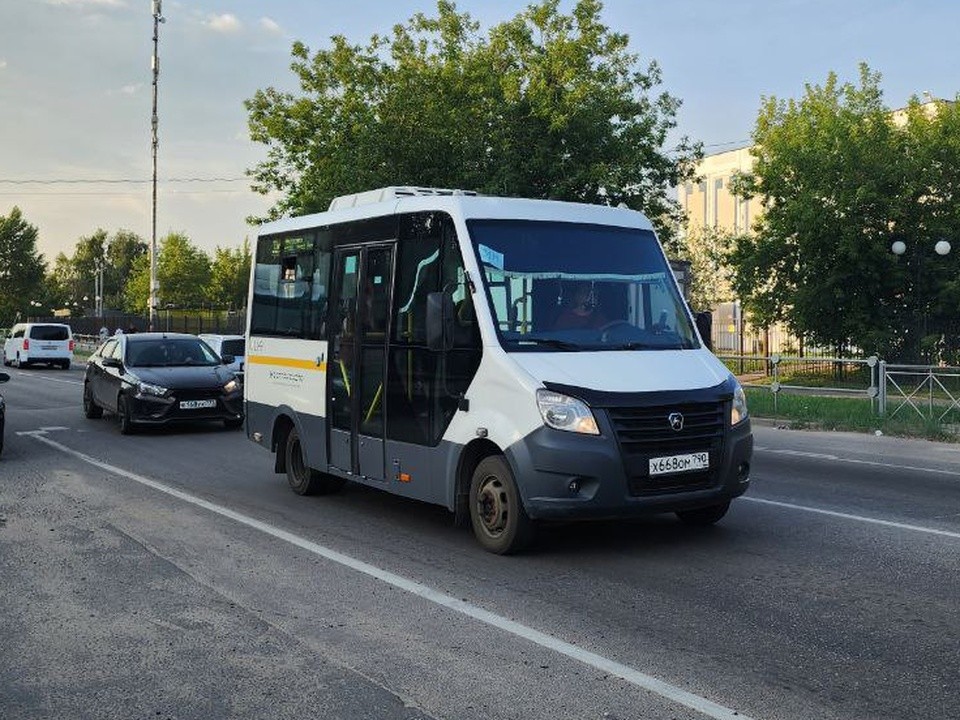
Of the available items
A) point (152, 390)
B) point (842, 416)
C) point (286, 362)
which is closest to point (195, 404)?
point (152, 390)

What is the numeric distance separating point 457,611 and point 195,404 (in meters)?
10.7

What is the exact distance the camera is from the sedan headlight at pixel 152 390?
15281 mm

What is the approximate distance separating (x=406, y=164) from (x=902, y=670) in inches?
1113

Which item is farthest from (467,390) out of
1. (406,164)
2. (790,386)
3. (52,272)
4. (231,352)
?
(52,272)

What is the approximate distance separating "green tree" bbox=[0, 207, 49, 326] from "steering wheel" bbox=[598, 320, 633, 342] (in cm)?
10539

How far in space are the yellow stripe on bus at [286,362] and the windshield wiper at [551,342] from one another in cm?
260

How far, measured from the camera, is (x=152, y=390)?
15.3 metres

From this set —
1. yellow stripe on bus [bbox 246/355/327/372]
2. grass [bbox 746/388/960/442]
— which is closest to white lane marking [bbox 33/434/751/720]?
yellow stripe on bus [bbox 246/355/327/372]

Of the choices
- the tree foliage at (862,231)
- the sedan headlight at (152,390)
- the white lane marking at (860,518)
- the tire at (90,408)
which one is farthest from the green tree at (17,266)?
the white lane marking at (860,518)

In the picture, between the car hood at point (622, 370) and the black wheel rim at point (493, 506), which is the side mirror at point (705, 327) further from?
the black wheel rim at point (493, 506)

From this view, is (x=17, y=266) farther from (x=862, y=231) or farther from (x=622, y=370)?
(x=622, y=370)

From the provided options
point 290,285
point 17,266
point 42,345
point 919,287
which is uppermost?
point 17,266

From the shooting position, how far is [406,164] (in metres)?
31.6

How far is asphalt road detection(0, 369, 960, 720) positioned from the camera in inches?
170
